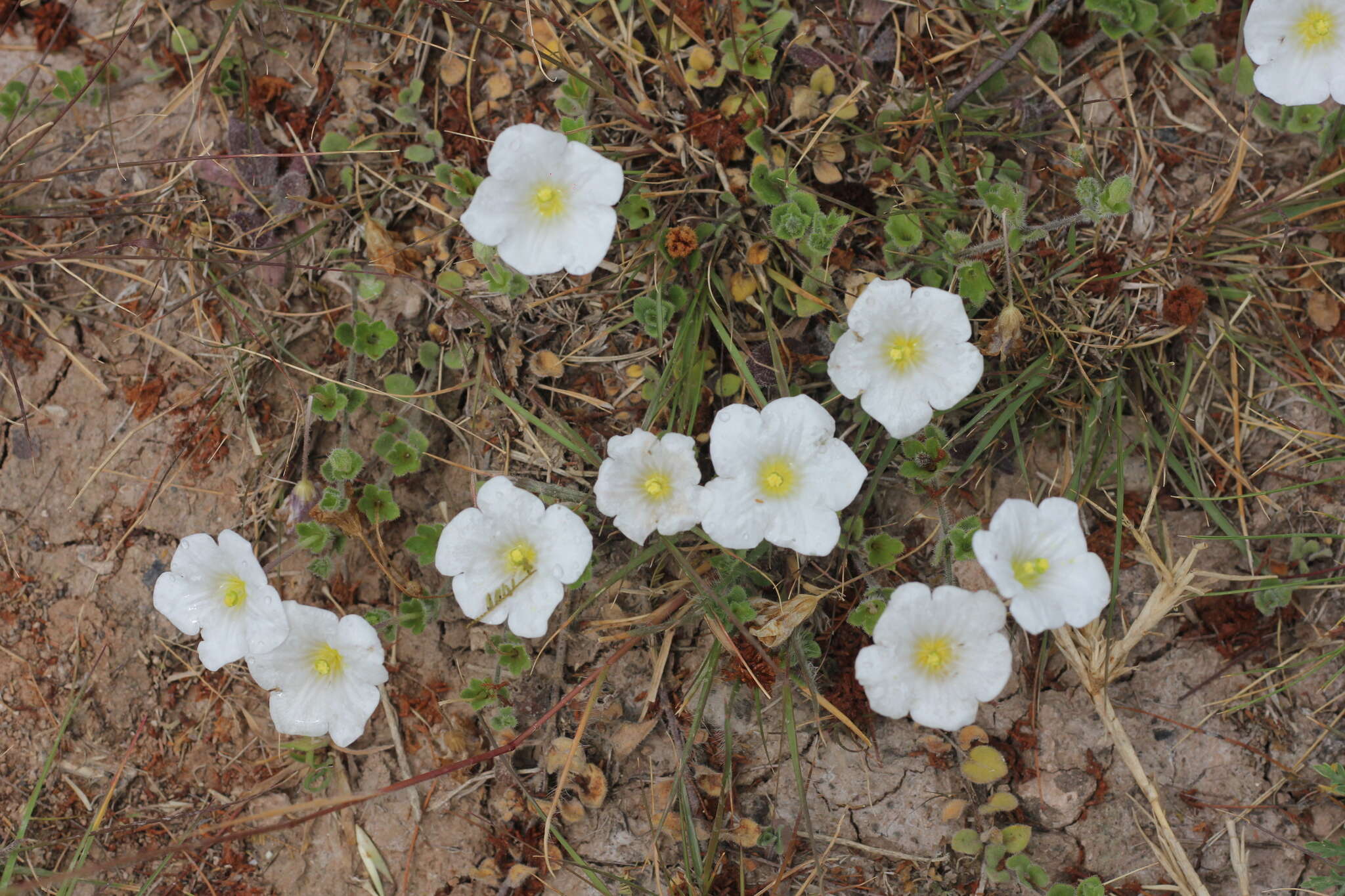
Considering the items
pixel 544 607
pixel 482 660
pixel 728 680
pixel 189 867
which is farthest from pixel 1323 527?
pixel 189 867

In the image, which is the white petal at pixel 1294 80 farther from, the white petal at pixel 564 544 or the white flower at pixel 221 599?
the white flower at pixel 221 599

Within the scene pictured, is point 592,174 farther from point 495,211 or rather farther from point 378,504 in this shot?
point 378,504

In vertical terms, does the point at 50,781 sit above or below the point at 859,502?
below

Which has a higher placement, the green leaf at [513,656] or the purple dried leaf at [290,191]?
the purple dried leaf at [290,191]

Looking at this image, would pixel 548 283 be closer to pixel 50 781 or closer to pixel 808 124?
pixel 808 124

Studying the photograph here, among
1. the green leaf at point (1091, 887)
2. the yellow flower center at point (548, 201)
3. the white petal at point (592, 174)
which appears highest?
the white petal at point (592, 174)

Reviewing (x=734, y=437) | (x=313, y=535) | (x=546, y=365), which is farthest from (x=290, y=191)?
(x=734, y=437)

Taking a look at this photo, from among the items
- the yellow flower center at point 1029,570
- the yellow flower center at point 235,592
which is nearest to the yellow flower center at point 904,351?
the yellow flower center at point 1029,570
